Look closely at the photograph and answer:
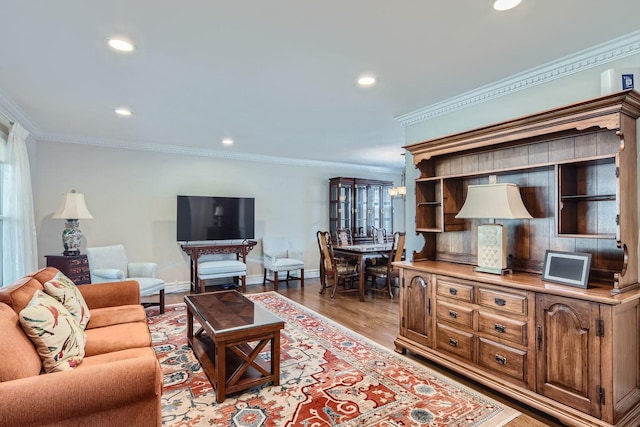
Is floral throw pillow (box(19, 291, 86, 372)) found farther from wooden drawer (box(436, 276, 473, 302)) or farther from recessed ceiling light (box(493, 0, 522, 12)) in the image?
recessed ceiling light (box(493, 0, 522, 12))

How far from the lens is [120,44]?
2281mm

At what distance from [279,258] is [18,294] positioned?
4.71m

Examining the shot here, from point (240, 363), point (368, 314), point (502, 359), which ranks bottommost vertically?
point (368, 314)

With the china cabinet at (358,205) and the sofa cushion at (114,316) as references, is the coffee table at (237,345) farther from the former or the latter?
the china cabinet at (358,205)

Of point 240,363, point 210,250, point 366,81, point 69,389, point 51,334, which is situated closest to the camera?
point 69,389

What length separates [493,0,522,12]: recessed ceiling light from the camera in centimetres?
182

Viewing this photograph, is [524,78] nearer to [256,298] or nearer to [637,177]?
[637,177]

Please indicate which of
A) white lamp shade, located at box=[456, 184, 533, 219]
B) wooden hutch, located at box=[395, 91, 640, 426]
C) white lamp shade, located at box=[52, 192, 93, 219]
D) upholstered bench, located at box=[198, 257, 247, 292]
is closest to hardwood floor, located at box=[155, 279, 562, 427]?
wooden hutch, located at box=[395, 91, 640, 426]

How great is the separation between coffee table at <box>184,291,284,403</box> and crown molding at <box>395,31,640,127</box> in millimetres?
2622

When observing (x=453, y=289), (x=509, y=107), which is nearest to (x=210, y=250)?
(x=453, y=289)

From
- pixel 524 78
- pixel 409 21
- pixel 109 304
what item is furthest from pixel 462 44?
pixel 109 304

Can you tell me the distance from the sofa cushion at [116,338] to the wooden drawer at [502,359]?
2441 millimetres

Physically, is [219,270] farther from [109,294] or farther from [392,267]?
[392,267]

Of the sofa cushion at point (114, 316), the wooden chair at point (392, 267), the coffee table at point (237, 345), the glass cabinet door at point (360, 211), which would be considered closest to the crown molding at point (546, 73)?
the wooden chair at point (392, 267)
